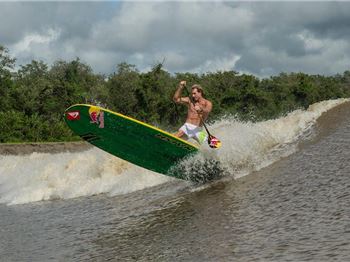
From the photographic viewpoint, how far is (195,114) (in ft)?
33.8

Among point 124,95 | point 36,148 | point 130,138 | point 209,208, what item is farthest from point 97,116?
point 124,95

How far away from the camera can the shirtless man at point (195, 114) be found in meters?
10.2

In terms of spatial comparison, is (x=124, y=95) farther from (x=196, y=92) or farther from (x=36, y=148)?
(x=196, y=92)

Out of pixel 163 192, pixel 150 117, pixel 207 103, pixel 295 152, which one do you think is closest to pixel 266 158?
pixel 295 152

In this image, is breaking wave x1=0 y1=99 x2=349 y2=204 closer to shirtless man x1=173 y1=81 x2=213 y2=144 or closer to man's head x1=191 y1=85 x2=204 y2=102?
shirtless man x1=173 y1=81 x2=213 y2=144

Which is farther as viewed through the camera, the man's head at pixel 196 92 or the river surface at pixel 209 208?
the man's head at pixel 196 92

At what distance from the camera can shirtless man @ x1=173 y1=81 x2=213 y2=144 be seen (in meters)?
10.2

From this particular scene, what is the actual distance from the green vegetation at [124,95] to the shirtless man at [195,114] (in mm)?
33897

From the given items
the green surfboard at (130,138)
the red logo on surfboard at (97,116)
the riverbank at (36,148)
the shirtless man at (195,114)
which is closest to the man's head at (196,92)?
the shirtless man at (195,114)

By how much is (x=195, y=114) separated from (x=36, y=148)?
1942cm

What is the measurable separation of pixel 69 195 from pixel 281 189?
18.8 feet

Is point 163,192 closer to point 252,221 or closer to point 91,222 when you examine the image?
point 91,222

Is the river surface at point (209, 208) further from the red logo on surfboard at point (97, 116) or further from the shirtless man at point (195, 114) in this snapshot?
the red logo on surfboard at point (97, 116)

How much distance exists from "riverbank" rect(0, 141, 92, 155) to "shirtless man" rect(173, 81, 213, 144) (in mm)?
17885
